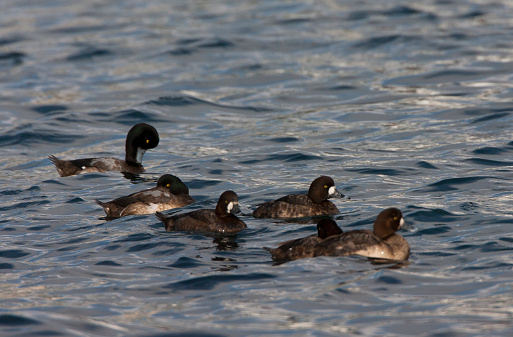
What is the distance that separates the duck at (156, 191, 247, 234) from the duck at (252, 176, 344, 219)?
28.6 inches

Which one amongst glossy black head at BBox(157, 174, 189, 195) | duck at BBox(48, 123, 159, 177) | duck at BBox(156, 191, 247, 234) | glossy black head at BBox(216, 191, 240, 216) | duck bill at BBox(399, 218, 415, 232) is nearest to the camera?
duck bill at BBox(399, 218, 415, 232)

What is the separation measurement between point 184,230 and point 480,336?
5374mm

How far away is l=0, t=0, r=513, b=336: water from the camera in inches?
369

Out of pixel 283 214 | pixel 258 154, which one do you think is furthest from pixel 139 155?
pixel 283 214

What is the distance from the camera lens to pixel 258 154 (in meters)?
18.2

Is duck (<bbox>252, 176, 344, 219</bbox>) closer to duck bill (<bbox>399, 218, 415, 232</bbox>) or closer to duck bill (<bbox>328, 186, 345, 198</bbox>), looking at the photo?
duck bill (<bbox>328, 186, 345, 198</bbox>)

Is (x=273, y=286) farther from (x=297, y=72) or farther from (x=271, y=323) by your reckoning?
(x=297, y=72)

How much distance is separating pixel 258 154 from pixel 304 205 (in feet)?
16.6

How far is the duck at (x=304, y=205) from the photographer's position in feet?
43.0

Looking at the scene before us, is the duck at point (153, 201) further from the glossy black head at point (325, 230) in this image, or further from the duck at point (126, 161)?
the glossy black head at point (325, 230)

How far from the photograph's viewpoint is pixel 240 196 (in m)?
14.9

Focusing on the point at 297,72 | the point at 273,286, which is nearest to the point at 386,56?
the point at 297,72

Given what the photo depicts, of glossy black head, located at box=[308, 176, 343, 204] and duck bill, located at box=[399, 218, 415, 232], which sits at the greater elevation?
glossy black head, located at box=[308, 176, 343, 204]

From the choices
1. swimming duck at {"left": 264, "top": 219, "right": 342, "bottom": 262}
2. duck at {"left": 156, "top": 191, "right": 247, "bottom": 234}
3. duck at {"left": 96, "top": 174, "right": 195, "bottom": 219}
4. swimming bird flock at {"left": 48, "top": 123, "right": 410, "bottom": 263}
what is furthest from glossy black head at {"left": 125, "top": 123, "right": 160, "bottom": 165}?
swimming duck at {"left": 264, "top": 219, "right": 342, "bottom": 262}
